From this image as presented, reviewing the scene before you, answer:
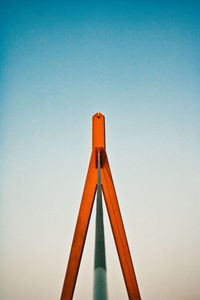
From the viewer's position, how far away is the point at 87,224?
3.69ft

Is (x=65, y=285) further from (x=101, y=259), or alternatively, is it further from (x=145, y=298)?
(x=145, y=298)

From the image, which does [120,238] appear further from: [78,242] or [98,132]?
[98,132]

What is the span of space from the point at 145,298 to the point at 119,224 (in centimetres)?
91

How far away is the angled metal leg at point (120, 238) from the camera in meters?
1.07

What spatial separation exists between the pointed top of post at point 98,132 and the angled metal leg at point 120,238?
0.15m

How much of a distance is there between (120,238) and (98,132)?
563mm

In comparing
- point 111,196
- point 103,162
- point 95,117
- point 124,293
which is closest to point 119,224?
point 111,196

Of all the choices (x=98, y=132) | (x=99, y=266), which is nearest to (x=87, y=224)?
(x=99, y=266)

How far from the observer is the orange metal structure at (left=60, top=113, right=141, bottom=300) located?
1081 mm

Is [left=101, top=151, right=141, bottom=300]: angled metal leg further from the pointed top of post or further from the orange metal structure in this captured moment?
the pointed top of post

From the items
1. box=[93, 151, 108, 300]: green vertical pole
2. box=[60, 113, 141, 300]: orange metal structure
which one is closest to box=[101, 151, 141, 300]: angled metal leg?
box=[60, 113, 141, 300]: orange metal structure

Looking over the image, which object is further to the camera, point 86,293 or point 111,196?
point 86,293

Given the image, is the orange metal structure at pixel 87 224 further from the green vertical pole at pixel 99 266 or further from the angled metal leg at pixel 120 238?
the green vertical pole at pixel 99 266

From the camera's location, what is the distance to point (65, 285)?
42.9 inches
